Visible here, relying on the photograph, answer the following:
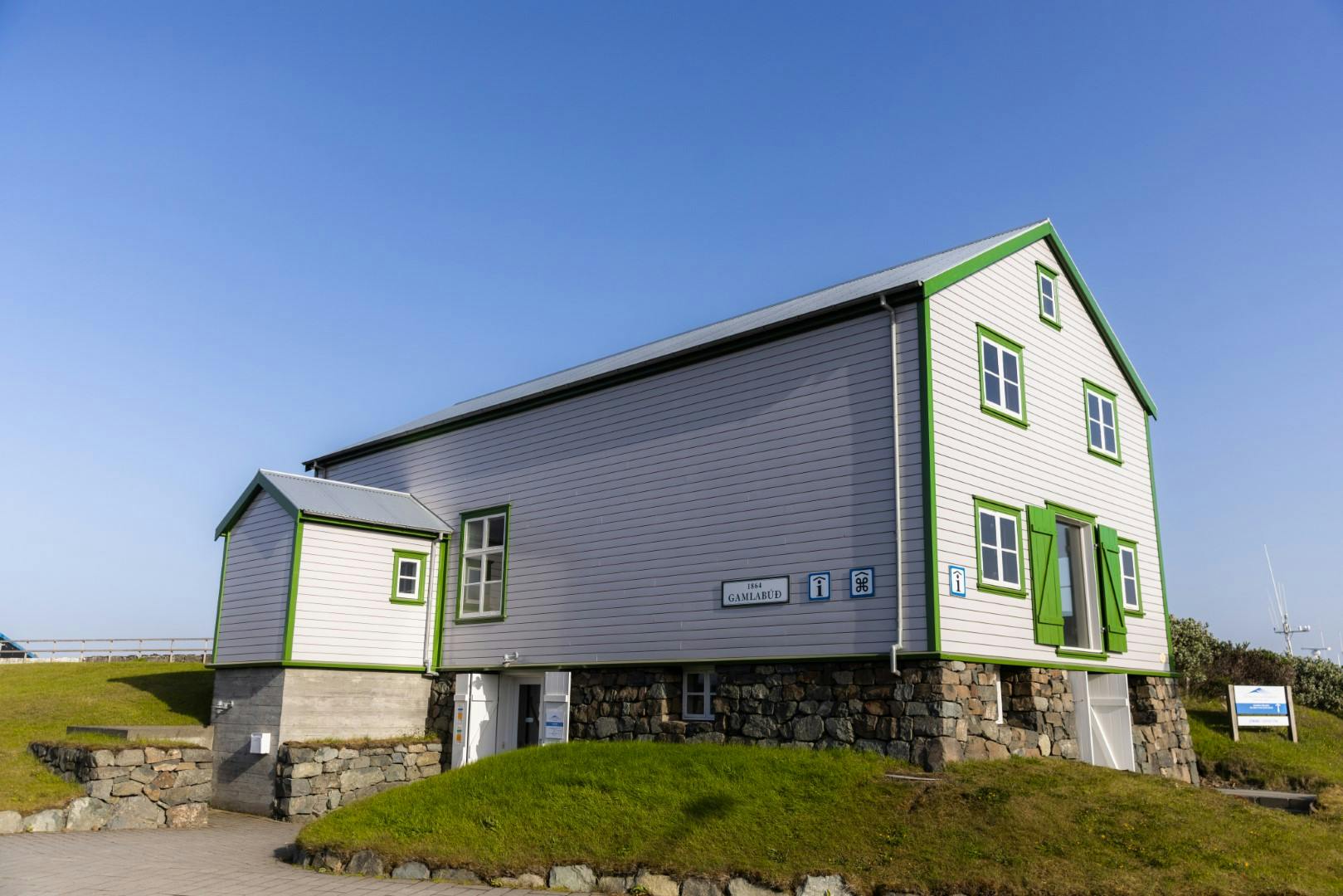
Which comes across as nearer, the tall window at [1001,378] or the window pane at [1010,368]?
the tall window at [1001,378]

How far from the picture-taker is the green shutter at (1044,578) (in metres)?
16.2

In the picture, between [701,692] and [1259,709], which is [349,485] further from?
[1259,709]

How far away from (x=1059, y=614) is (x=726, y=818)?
23.8 feet

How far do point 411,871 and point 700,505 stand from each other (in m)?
7.06

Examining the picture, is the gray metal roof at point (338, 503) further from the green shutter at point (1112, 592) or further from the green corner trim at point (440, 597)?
the green shutter at point (1112, 592)

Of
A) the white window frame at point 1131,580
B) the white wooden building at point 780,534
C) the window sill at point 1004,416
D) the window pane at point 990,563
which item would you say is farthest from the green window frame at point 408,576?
the white window frame at point 1131,580

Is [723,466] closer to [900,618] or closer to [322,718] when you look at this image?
[900,618]

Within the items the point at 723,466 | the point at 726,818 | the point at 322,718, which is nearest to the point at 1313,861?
the point at 726,818

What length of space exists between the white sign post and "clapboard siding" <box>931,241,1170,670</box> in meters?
3.08

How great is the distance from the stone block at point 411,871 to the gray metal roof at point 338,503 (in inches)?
338

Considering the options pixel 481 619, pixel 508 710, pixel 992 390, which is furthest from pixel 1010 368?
pixel 508 710

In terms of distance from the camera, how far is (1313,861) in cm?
1078

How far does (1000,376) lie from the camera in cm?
1670

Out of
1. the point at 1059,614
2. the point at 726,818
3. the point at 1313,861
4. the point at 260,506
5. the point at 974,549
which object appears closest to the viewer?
the point at 1313,861
